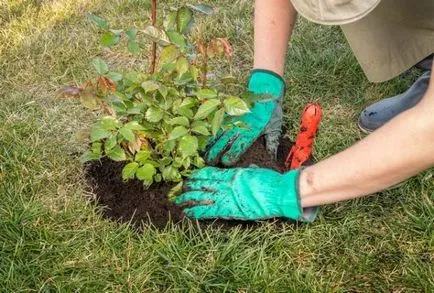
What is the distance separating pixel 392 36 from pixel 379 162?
2.76 feet

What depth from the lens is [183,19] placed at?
1660 mm

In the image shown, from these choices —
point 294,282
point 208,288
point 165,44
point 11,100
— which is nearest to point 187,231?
point 208,288

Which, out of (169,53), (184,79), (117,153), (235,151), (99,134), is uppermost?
(169,53)

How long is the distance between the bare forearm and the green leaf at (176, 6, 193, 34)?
1.67 ft

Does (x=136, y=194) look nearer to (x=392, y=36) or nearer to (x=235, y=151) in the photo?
(x=235, y=151)

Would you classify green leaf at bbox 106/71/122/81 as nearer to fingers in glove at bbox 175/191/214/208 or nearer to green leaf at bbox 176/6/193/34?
green leaf at bbox 176/6/193/34

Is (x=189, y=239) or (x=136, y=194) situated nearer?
(x=189, y=239)

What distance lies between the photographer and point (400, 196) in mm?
1963

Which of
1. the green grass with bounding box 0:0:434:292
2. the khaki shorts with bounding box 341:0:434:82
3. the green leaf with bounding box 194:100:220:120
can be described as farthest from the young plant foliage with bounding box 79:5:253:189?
the khaki shorts with bounding box 341:0:434:82

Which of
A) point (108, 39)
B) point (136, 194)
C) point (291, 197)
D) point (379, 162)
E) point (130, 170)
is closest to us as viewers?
point (379, 162)

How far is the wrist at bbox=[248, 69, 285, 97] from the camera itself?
2.12 meters

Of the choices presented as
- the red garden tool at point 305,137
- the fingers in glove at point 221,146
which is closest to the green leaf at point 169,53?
the fingers in glove at point 221,146

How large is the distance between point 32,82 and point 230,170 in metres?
1.33

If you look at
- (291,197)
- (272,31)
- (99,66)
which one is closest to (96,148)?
(99,66)
